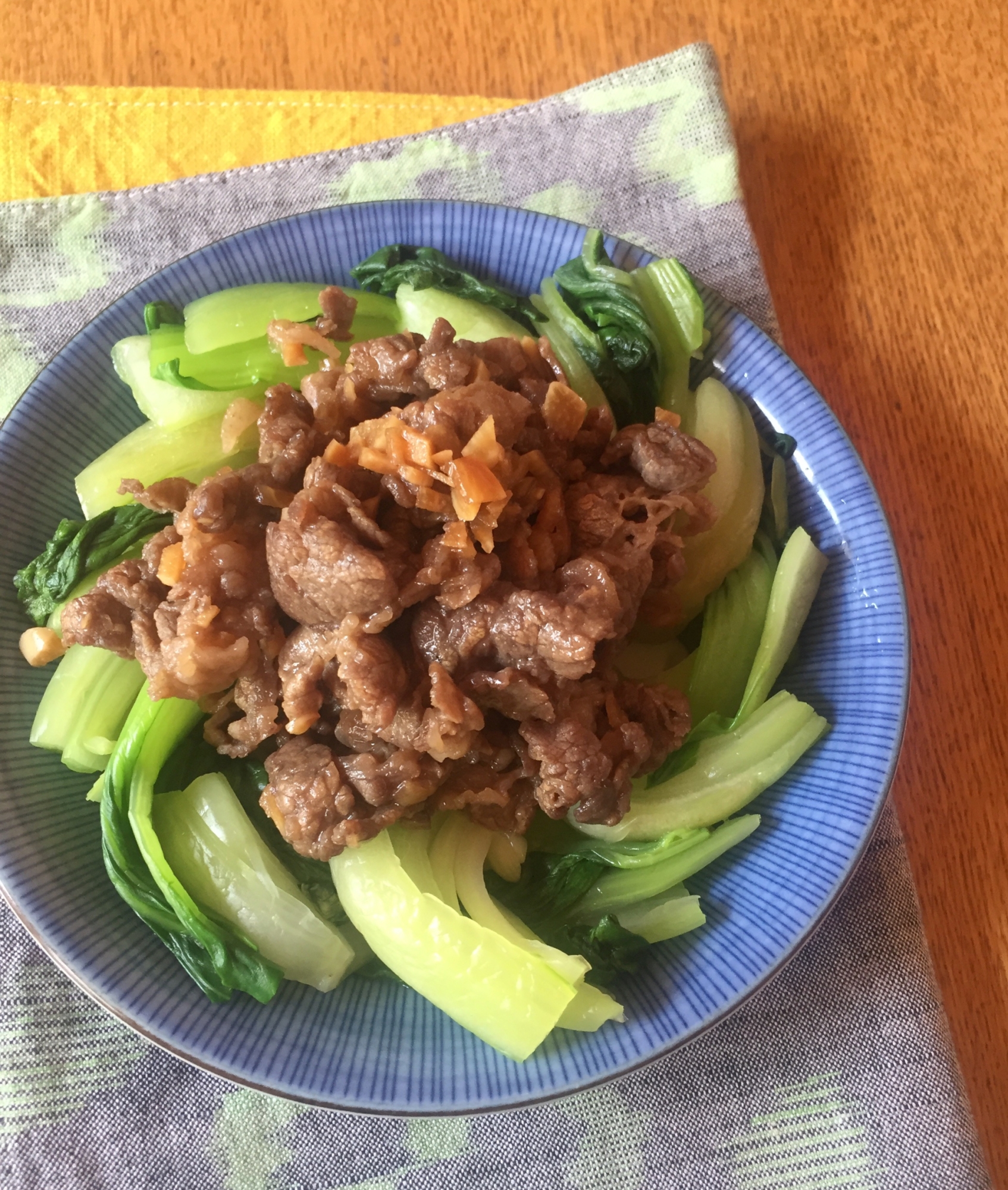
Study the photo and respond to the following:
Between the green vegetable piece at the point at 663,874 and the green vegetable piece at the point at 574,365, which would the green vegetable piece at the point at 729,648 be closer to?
the green vegetable piece at the point at 663,874

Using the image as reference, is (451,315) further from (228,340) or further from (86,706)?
(86,706)

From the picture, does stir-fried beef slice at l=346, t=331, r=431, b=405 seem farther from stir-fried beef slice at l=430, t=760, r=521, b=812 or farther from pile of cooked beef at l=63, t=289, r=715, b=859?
stir-fried beef slice at l=430, t=760, r=521, b=812

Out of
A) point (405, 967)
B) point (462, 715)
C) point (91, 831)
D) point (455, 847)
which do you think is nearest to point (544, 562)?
point (462, 715)

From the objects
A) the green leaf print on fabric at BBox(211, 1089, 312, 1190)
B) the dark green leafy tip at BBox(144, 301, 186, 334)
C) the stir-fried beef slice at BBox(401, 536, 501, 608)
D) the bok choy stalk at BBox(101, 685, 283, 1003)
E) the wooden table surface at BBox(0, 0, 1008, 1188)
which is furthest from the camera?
the wooden table surface at BBox(0, 0, 1008, 1188)

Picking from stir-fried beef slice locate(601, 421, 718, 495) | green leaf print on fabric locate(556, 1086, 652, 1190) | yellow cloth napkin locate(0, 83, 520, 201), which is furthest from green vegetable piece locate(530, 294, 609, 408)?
green leaf print on fabric locate(556, 1086, 652, 1190)

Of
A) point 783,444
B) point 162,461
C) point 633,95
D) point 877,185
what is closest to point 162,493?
point 162,461

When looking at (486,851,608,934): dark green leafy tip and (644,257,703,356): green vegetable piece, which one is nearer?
(486,851,608,934): dark green leafy tip
